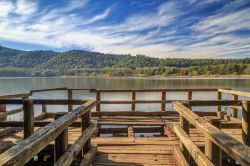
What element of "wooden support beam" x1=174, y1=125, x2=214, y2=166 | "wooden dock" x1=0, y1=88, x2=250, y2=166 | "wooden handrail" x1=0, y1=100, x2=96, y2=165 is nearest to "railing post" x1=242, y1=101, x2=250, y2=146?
"wooden dock" x1=0, y1=88, x2=250, y2=166

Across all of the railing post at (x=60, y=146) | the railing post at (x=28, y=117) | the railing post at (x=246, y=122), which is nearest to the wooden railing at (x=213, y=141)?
the railing post at (x=246, y=122)

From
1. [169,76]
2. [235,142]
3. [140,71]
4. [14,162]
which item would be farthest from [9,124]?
[140,71]

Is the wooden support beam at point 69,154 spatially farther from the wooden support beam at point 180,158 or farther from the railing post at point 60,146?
the wooden support beam at point 180,158

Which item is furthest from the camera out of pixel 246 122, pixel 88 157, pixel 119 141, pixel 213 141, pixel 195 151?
pixel 119 141

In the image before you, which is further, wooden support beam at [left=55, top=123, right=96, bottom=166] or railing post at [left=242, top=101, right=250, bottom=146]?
railing post at [left=242, top=101, right=250, bottom=146]

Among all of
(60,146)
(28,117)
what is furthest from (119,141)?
(60,146)

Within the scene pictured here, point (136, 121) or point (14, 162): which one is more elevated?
point (14, 162)

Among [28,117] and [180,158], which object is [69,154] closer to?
[28,117]

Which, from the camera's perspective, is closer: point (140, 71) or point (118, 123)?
point (118, 123)

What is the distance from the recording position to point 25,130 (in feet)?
17.1

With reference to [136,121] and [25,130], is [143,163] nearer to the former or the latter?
[25,130]

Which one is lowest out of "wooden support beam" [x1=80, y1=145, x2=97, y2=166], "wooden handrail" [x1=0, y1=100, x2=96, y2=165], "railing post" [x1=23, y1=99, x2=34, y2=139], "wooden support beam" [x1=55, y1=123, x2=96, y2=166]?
"wooden support beam" [x1=80, y1=145, x2=97, y2=166]

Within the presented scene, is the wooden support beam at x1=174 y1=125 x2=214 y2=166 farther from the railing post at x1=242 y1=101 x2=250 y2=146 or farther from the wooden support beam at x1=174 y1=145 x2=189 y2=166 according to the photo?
the railing post at x1=242 y1=101 x2=250 y2=146

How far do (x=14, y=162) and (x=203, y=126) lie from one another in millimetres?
2391
